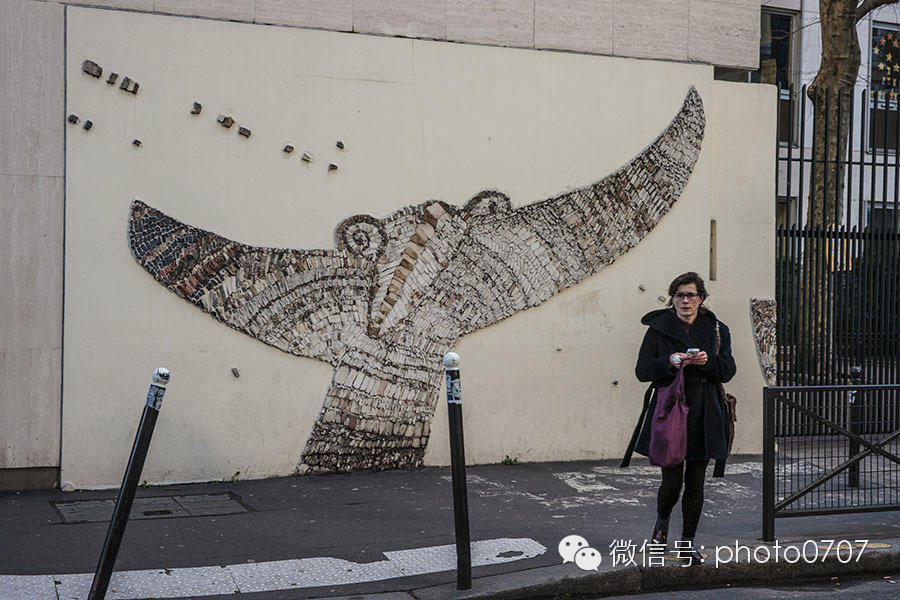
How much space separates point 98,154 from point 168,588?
154 inches

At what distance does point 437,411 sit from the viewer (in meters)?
9.35

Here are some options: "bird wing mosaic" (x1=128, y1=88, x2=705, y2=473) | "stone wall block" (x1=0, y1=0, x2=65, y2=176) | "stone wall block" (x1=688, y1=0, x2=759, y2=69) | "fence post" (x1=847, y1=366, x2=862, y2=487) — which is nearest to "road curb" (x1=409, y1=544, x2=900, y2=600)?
"fence post" (x1=847, y1=366, x2=862, y2=487)

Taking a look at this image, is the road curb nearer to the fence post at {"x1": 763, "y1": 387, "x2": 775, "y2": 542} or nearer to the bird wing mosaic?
the fence post at {"x1": 763, "y1": 387, "x2": 775, "y2": 542}

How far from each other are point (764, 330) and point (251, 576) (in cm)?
639

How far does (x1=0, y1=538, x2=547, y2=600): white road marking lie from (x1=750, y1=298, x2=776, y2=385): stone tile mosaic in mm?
4765

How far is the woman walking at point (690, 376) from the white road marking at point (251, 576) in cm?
95

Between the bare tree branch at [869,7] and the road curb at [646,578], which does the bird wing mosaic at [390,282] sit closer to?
the road curb at [646,578]

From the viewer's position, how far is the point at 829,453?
689cm

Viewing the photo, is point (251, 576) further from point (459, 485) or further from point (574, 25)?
point (574, 25)

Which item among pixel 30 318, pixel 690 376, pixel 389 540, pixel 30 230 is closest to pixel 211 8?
pixel 30 230

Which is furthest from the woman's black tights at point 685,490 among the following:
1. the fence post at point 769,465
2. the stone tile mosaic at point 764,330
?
the stone tile mosaic at point 764,330

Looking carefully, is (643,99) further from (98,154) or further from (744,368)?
(98,154)

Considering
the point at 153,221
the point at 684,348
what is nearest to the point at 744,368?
the point at 684,348

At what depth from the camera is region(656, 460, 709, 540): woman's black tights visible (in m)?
6.17
